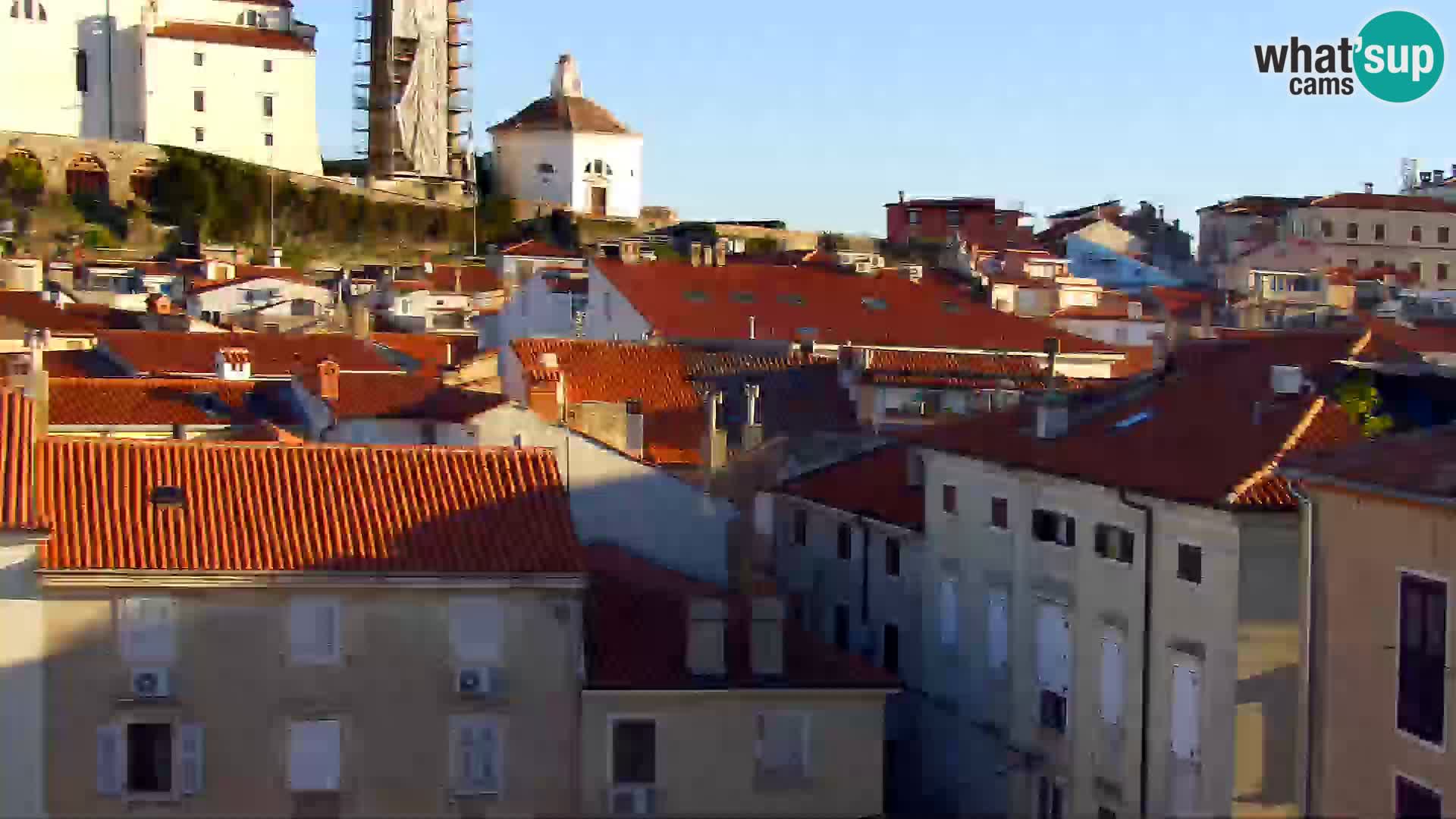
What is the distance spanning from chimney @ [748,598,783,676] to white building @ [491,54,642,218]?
8053cm

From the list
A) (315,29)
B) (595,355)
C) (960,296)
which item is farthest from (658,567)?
(315,29)

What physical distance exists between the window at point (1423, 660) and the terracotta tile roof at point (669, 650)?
866 centimetres

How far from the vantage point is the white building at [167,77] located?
315 ft

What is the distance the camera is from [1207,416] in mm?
25109

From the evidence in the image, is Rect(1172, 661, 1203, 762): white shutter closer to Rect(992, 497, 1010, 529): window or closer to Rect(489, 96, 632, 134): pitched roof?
Rect(992, 497, 1010, 529): window

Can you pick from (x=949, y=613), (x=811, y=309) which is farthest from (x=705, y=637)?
(x=811, y=309)

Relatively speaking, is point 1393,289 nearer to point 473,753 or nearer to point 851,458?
point 851,458

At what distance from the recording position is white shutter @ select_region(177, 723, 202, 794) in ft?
84.8

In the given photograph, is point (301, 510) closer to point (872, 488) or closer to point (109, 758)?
point (109, 758)

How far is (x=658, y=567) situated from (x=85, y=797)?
9.45 m

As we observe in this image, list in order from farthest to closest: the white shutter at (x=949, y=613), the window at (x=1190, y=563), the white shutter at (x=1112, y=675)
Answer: the white shutter at (x=949, y=613), the white shutter at (x=1112, y=675), the window at (x=1190, y=563)

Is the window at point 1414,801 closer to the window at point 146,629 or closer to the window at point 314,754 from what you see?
the window at point 314,754

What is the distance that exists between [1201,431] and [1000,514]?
3935 mm

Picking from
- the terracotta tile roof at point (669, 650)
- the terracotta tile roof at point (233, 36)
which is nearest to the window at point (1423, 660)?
the terracotta tile roof at point (669, 650)
